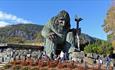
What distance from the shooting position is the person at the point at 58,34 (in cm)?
2739

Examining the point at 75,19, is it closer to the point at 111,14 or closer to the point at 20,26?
the point at 111,14

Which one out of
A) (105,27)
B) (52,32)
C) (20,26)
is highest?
(20,26)

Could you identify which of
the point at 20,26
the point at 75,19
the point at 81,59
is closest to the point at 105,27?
the point at 75,19

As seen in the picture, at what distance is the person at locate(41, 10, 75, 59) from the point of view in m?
27.4

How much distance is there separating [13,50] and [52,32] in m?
4.13

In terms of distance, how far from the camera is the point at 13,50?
29484 mm

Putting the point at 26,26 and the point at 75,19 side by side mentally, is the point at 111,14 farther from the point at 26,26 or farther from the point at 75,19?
the point at 26,26

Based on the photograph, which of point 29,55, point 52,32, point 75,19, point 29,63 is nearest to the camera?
point 29,63

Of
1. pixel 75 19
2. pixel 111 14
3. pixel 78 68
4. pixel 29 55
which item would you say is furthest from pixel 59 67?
pixel 111 14

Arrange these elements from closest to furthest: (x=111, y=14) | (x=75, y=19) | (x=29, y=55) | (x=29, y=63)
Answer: (x=29, y=63), (x=29, y=55), (x=75, y=19), (x=111, y=14)

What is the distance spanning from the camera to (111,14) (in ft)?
200

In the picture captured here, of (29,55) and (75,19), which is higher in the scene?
(75,19)

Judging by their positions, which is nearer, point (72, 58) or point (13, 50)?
point (72, 58)

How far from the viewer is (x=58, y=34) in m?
27.5
